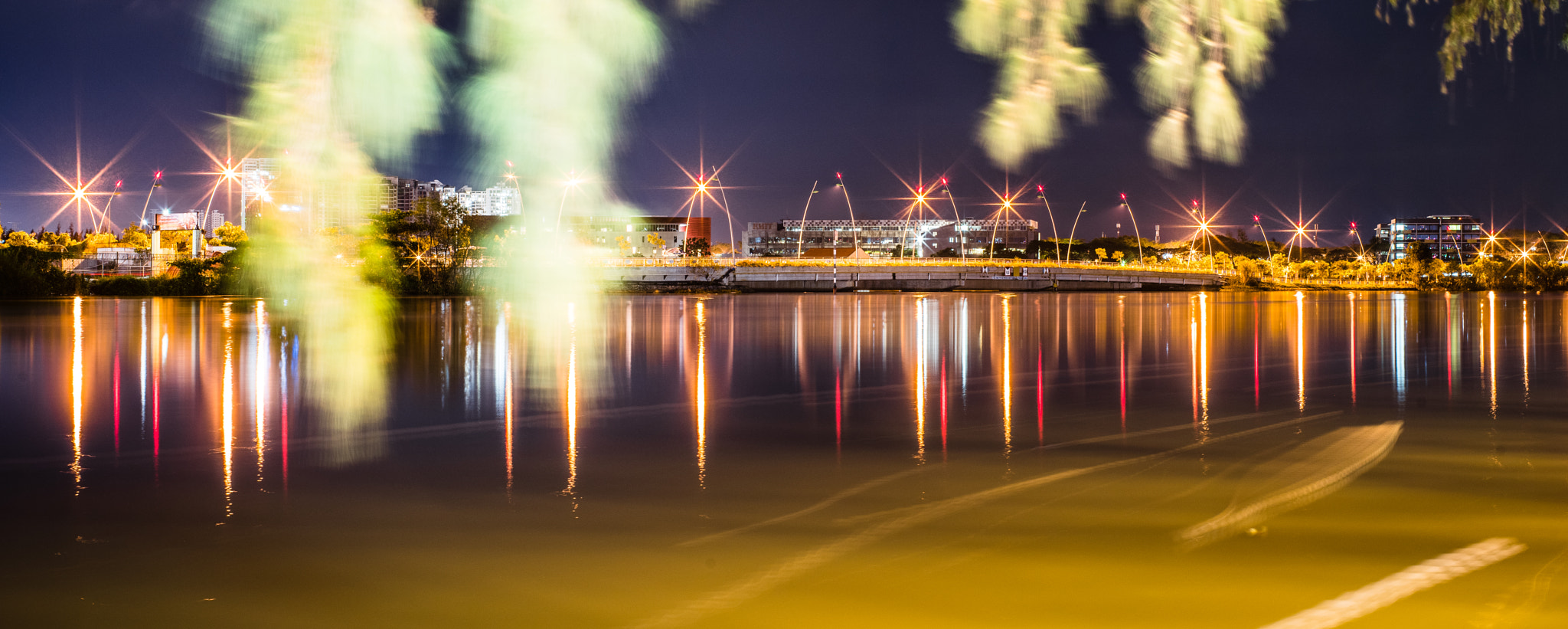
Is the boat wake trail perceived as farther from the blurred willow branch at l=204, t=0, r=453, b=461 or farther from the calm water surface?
the blurred willow branch at l=204, t=0, r=453, b=461

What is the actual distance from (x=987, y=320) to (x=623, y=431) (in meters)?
24.2

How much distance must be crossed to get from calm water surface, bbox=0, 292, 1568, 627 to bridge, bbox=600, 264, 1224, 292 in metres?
67.4

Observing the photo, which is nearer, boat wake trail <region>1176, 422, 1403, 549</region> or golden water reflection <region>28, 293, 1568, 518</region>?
boat wake trail <region>1176, 422, 1403, 549</region>

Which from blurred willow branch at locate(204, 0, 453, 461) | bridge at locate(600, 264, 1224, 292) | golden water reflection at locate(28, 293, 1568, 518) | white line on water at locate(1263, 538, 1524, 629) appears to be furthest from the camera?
bridge at locate(600, 264, 1224, 292)

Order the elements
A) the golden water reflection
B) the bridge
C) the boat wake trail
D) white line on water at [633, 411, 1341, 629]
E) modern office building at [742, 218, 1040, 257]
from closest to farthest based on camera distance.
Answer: white line on water at [633, 411, 1341, 629] < the boat wake trail < the golden water reflection < the bridge < modern office building at [742, 218, 1040, 257]

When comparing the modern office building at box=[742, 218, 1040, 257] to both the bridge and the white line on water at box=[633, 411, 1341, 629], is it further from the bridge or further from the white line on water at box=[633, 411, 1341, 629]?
the white line on water at box=[633, 411, 1341, 629]

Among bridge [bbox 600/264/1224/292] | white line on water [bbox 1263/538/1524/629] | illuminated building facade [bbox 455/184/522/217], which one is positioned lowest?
white line on water [bbox 1263/538/1524/629]

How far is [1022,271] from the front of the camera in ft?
300

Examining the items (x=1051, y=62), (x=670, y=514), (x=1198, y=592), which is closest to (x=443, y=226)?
(x=670, y=514)

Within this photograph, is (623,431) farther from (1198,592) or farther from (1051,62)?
(1051,62)

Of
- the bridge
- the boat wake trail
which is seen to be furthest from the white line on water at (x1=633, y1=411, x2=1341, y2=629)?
the bridge

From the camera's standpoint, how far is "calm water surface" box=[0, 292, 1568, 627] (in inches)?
169

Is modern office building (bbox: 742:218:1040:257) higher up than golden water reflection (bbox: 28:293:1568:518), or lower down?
higher up

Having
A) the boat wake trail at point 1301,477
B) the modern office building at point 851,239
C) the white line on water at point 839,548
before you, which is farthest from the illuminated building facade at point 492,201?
the modern office building at point 851,239
